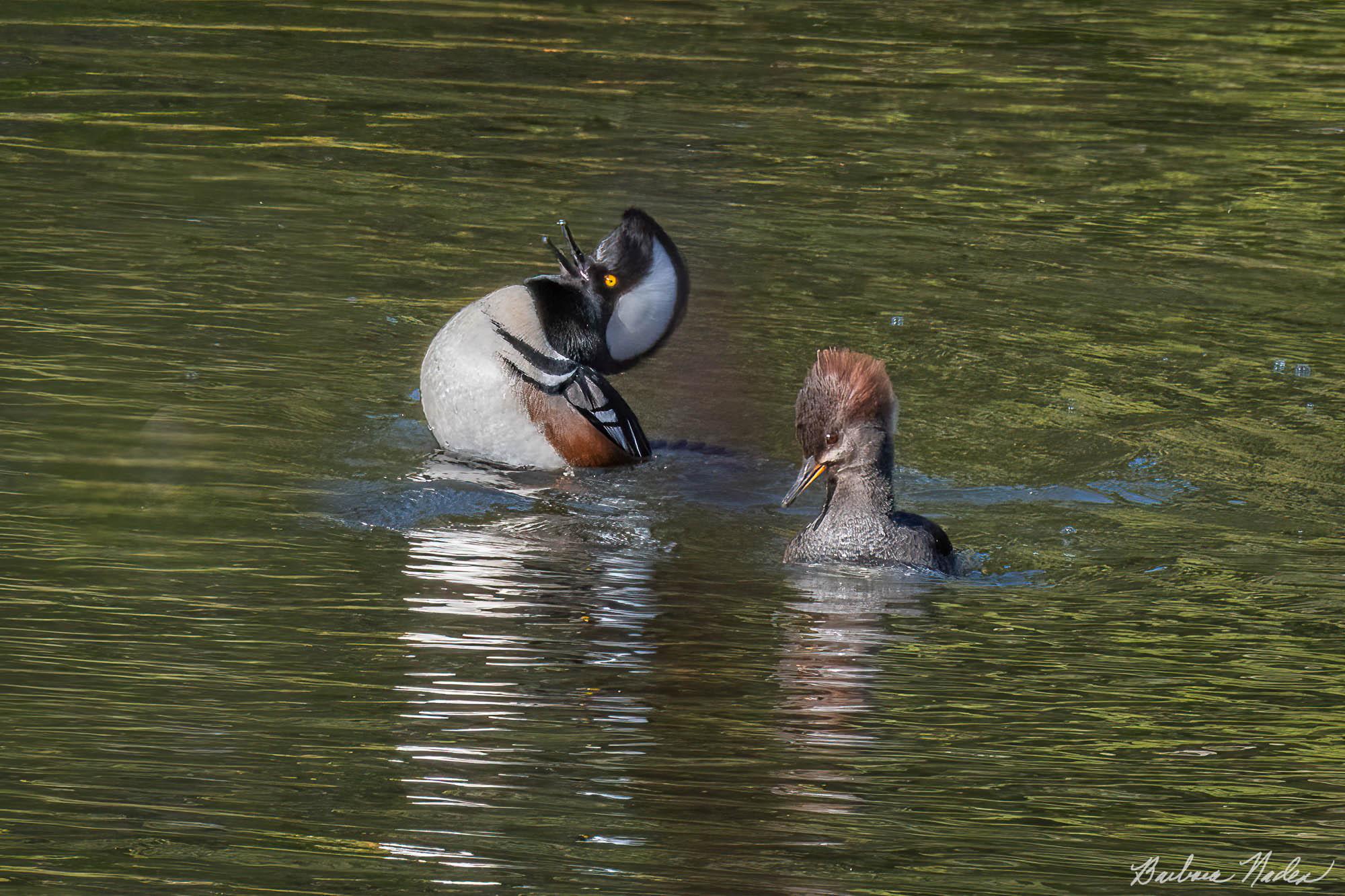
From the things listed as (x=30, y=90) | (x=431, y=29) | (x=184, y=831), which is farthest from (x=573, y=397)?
(x=431, y=29)

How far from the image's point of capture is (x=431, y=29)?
16.7 meters

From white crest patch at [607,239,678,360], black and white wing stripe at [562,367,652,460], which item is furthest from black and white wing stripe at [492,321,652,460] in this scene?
white crest patch at [607,239,678,360]

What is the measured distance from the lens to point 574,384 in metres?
8.61

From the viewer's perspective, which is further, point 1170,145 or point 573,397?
point 1170,145

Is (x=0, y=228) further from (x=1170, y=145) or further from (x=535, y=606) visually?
(x=1170, y=145)

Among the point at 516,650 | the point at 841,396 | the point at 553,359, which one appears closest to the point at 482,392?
the point at 553,359

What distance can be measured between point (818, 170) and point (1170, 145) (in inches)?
107

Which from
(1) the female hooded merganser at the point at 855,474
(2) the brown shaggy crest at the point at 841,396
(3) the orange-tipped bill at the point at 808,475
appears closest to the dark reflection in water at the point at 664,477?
(1) the female hooded merganser at the point at 855,474

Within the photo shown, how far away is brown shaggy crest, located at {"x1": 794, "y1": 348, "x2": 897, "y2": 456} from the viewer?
295 inches

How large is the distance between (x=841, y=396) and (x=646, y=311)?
1497 mm

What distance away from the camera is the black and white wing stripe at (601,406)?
855 centimetres
